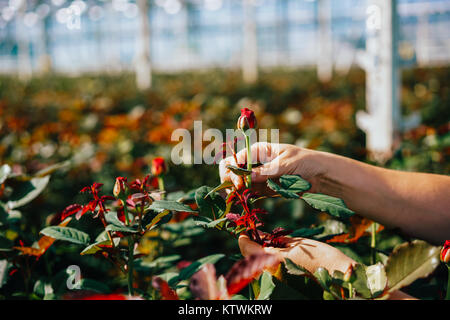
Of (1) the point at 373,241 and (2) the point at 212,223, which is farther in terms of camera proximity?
(1) the point at 373,241

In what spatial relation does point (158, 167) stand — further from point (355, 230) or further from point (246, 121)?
point (355, 230)

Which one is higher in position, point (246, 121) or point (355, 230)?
point (246, 121)

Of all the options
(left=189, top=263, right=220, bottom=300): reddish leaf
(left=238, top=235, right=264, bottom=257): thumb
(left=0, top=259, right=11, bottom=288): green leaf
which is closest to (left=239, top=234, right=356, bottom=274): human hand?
(left=238, top=235, right=264, bottom=257): thumb

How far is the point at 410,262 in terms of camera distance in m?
0.52

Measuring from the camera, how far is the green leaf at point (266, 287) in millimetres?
494

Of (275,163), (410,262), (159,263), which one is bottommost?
(159,263)

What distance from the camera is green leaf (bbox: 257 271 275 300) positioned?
49 cm

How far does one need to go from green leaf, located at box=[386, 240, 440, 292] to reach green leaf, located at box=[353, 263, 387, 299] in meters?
0.02

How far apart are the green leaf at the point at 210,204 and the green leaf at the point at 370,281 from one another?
203mm

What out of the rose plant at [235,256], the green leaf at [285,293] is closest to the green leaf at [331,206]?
the rose plant at [235,256]

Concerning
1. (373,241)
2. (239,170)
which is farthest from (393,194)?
(239,170)

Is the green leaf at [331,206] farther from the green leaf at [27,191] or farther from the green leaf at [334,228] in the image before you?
the green leaf at [27,191]

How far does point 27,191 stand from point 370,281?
0.66 meters

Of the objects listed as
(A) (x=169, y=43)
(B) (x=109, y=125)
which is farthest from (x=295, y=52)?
(B) (x=109, y=125)
